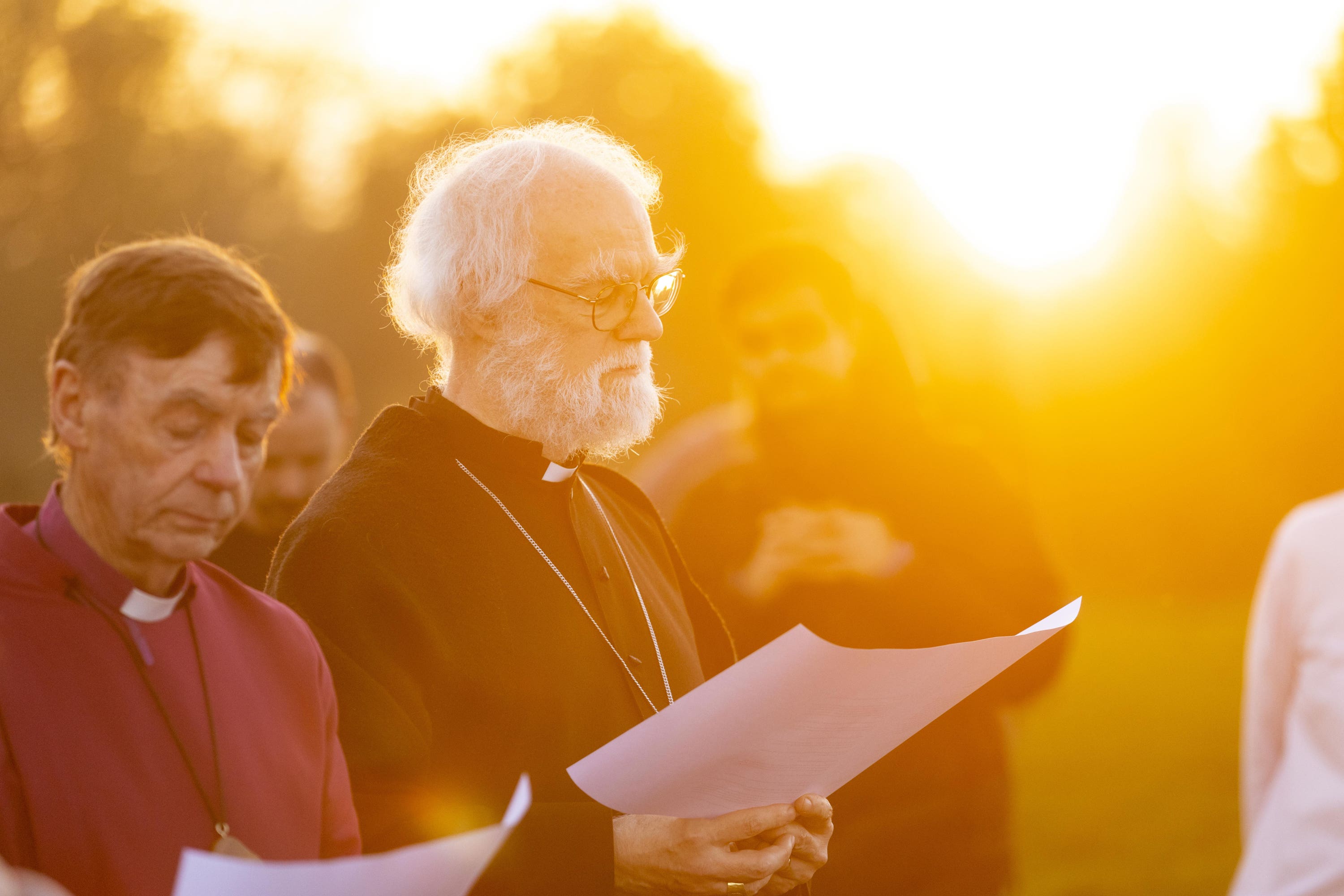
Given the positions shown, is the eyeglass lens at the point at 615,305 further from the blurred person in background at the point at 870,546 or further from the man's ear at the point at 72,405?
the man's ear at the point at 72,405

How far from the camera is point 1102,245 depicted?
14.9 metres

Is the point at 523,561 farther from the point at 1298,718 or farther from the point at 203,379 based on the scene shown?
the point at 1298,718

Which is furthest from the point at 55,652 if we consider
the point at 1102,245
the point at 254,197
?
the point at 254,197

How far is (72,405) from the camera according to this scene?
169 centimetres

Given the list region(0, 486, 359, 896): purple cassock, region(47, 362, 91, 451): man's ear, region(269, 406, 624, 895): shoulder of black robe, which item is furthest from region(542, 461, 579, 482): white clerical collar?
region(47, 362, 91, 451): man's ear

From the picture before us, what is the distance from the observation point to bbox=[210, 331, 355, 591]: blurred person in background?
4.06 meters

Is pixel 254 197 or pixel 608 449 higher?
pixel 254 197

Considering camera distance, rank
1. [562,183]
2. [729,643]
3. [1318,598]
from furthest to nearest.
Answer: [729,643] → [562,183] → [1318,598]

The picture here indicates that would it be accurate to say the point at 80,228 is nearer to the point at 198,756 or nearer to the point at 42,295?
the point at 42,295

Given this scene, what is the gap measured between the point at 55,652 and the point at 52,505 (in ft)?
0.66

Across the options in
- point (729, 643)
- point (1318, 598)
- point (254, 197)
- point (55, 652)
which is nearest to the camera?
point (55, 652)

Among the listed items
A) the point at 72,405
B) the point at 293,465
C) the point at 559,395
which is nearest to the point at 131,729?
the point at 72,405

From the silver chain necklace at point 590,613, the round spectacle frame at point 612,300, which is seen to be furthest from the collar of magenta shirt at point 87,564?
the round spectacle frame at point 612,300

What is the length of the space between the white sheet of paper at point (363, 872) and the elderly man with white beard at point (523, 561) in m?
0.75
